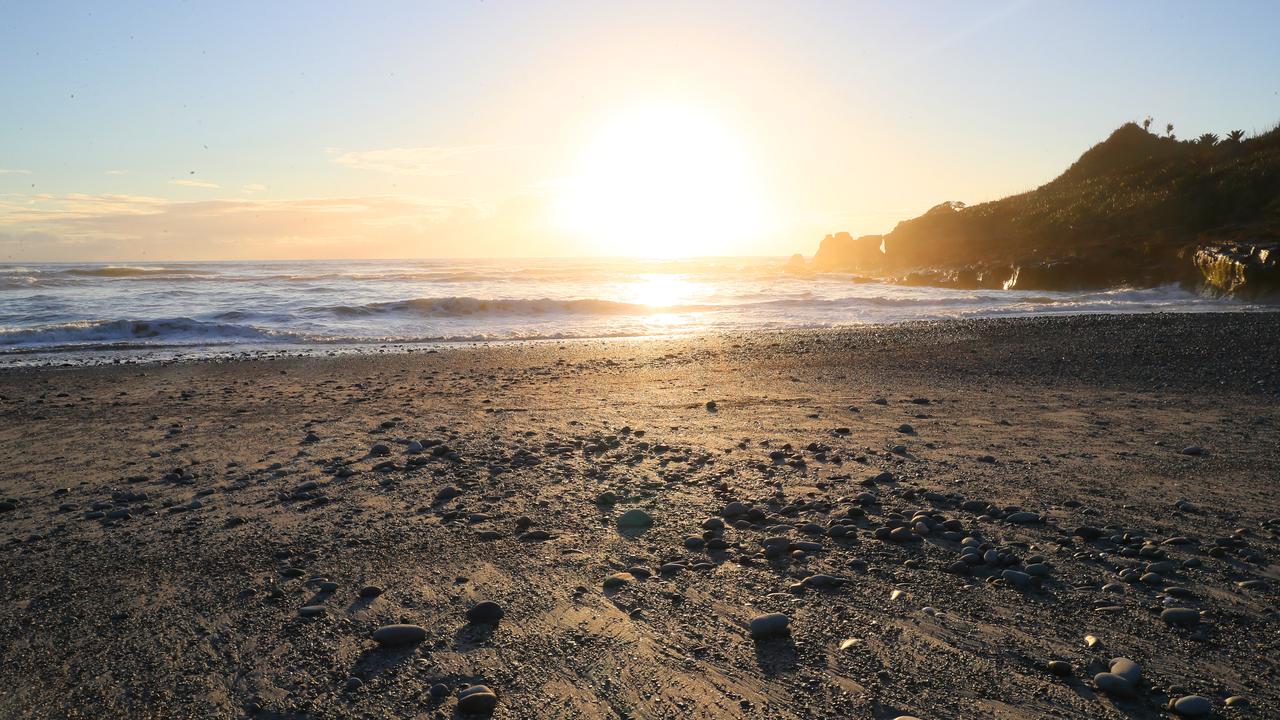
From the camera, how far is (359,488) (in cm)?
582

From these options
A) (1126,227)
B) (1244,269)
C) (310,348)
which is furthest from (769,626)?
(1126,227)

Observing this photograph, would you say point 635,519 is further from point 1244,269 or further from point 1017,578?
point 1244,269

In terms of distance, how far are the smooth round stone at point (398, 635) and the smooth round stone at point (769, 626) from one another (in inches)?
58.8

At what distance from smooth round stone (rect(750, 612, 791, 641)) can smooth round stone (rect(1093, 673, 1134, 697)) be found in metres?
1.21

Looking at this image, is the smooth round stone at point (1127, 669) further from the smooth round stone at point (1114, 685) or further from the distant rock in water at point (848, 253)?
the distant rock in water at point (848, 253)

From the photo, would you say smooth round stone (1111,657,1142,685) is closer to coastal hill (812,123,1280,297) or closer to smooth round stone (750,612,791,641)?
smooth round stone (750,612,791,641)

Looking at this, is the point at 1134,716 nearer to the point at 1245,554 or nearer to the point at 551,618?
the point at 1245,554

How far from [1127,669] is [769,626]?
1387mm

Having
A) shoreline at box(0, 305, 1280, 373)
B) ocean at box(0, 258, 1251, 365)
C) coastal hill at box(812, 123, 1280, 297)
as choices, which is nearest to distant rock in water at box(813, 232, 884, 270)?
coastal hill at box(812, 123, 1280, 297)

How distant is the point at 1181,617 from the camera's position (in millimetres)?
3426

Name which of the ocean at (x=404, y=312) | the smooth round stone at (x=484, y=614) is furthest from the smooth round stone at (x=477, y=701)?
the ocean at (x=404, y=312)

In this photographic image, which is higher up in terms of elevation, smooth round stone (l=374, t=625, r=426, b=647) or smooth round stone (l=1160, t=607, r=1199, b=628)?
smooth round stone (l=1160, t=607, r=1199, b=628)

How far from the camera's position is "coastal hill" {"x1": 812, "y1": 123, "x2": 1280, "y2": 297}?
28.6 metres

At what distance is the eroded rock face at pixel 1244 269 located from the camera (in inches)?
926
